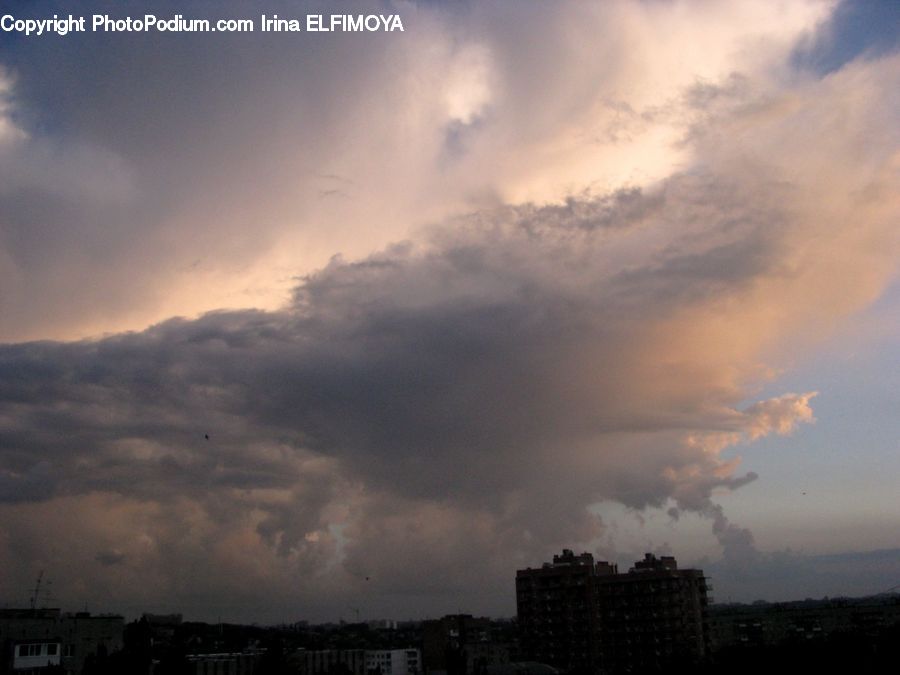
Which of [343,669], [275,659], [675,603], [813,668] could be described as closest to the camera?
[813,668]

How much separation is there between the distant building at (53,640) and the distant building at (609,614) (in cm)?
6708

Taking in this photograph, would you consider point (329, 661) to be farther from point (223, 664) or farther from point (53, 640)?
point (53, 640)

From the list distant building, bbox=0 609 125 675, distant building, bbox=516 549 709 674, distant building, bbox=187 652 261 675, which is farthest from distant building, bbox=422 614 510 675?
distant building, bbox=0 609 125 675

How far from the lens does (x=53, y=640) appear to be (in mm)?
89750

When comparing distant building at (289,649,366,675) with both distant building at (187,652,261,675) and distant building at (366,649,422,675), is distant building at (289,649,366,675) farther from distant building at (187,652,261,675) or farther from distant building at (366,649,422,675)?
distant building at (366,649,422,675)

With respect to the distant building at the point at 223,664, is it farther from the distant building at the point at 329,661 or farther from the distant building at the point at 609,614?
the distant building at the point at 609,614

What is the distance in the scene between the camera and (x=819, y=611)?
190 metres

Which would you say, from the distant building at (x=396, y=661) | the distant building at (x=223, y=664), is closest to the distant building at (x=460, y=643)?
the distant building at (x=396, y=661)

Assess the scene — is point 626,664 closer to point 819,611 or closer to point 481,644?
point 481,644

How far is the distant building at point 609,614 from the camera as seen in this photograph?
13300 centimetres

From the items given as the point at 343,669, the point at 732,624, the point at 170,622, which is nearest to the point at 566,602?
the point at 343,669

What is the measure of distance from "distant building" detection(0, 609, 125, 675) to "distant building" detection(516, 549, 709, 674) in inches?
2641

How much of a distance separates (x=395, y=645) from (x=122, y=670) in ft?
384

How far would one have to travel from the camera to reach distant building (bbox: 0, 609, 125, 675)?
3359 inches
